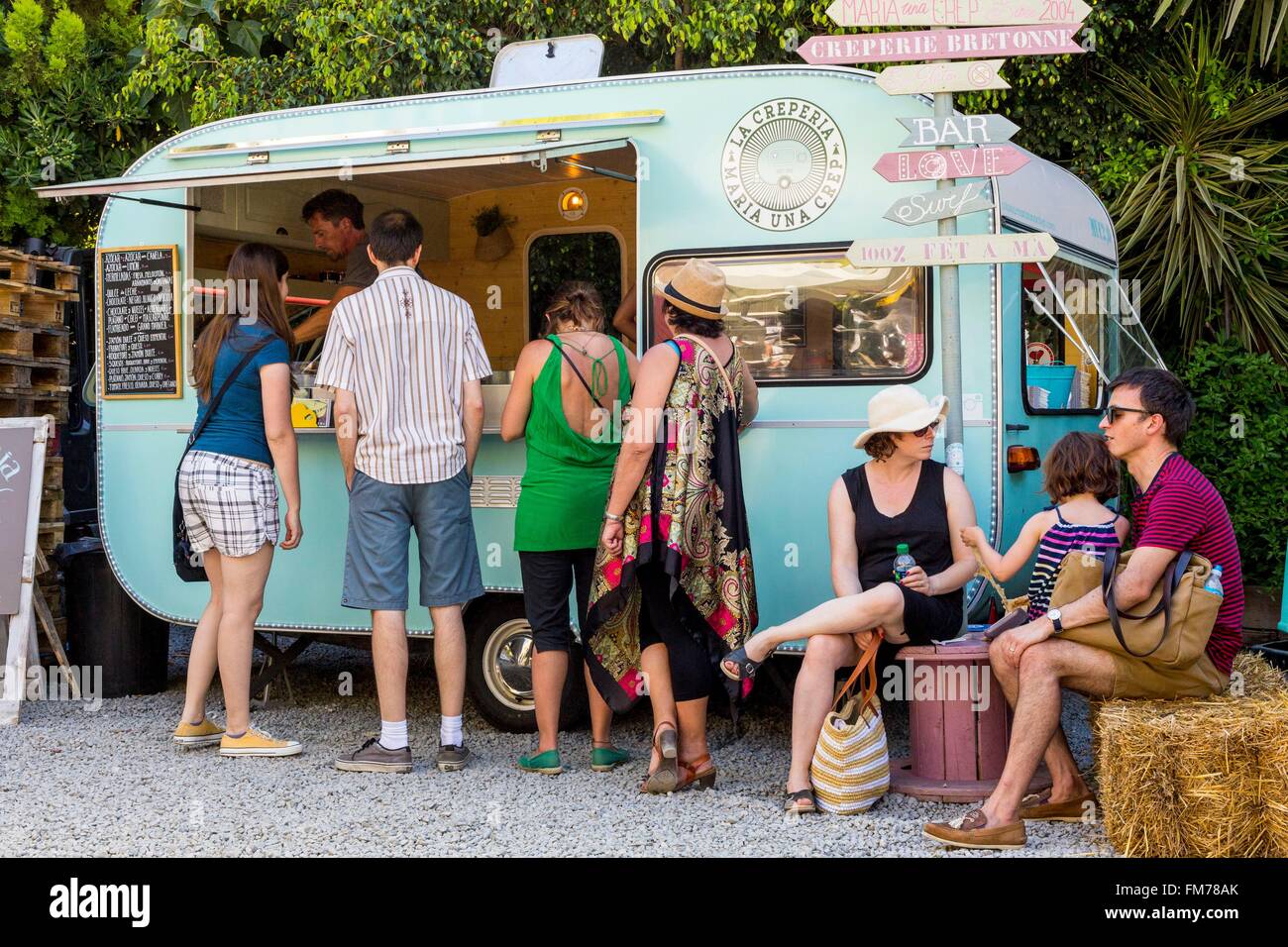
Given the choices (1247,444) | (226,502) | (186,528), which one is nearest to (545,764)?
(226,502)

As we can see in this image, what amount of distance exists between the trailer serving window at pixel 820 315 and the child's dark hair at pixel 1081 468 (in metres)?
0.76

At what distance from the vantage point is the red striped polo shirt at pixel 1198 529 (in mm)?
4340

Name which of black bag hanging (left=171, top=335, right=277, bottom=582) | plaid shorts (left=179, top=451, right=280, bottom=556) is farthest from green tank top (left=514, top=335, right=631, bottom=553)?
black bag hanging (left=171, top=335, right=277, bottom=582)

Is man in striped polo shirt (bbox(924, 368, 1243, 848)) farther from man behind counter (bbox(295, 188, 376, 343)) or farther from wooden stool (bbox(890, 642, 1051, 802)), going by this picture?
man behind counter (bbox(295, 188, 376, 343))

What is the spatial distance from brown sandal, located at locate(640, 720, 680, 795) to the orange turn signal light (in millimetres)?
1627

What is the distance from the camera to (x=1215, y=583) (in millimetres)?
4359

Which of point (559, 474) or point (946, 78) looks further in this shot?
point (559, 474)

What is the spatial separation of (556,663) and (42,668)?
Result: 303 cm

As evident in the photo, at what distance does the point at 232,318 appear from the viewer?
224 inches

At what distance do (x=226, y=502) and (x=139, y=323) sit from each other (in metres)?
1.57

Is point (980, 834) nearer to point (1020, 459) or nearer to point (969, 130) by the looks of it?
point (1020, 459)

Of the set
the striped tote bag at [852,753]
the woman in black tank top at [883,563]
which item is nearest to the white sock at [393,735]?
the woman in black tank top at [883,563]
